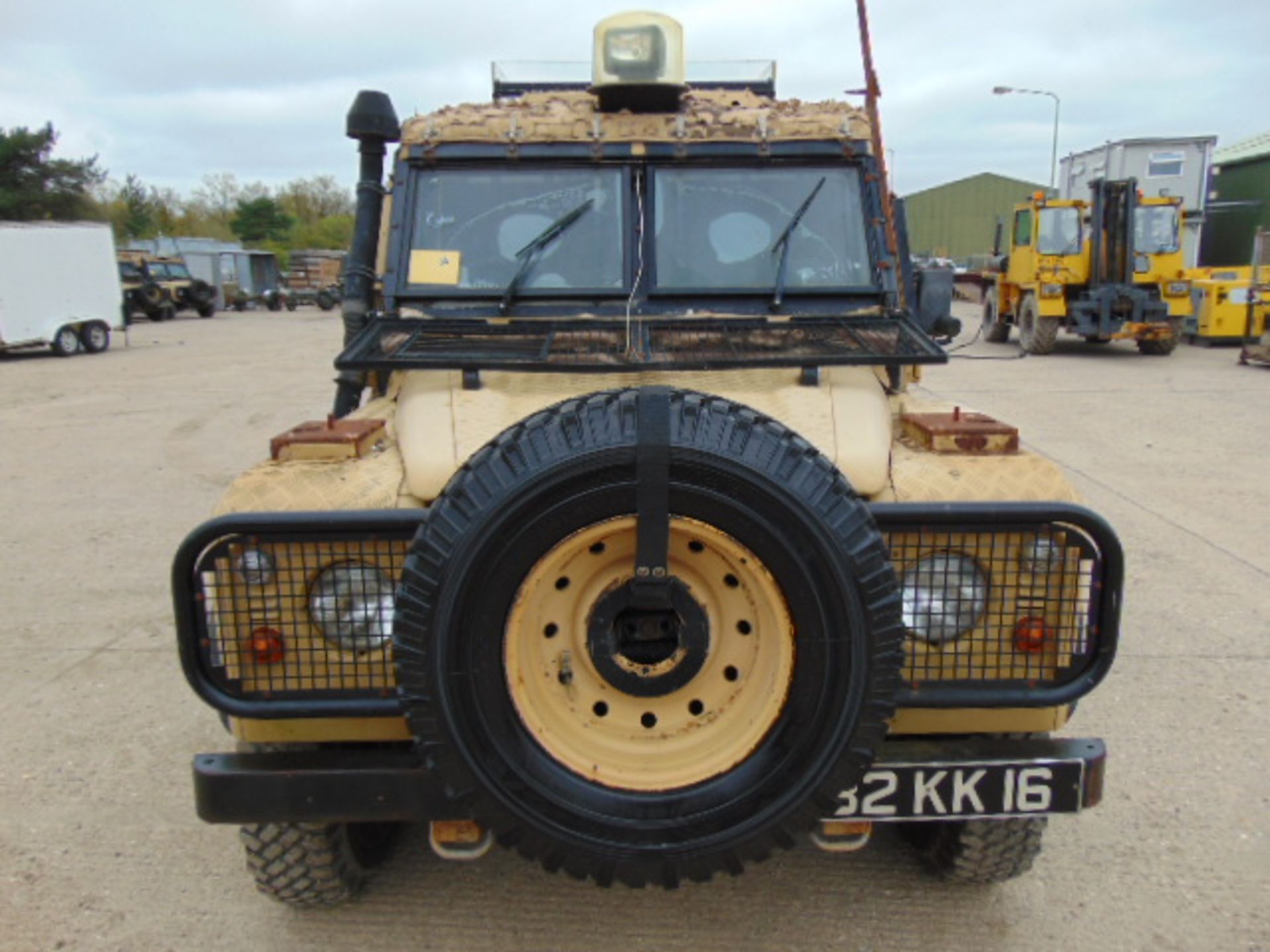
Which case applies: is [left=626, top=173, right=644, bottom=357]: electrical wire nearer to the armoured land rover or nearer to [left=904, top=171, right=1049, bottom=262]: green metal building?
the armoured land rover

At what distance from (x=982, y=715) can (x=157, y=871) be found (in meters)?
2.53

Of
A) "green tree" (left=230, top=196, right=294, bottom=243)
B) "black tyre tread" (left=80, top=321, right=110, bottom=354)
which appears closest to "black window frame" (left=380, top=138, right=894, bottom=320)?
"black tyre tread" (left=80, top=321, right=110, bottom=354)

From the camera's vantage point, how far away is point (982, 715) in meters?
2.60

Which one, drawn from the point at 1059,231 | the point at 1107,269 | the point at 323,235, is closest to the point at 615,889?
the point at 1107,269

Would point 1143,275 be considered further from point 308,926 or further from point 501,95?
point 308,926

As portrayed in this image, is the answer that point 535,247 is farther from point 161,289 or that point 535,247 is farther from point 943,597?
point 161,289

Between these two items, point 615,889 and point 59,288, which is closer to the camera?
point 615,889

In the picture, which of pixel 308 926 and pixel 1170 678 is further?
pixel 1170 678

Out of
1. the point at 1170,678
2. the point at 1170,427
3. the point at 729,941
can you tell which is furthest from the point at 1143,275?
the point at 729,941

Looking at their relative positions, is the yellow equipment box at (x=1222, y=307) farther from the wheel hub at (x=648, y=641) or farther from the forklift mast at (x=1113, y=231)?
the wheel hub at (x=648, y=641)

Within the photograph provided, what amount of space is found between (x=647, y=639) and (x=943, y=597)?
2.37 ft

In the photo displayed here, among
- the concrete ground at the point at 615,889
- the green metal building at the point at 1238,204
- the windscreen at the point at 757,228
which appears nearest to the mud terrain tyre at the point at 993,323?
the green metal building at the point at 1238,204

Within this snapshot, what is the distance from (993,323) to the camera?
21.0 m

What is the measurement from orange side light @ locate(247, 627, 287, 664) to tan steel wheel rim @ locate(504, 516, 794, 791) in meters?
0.63
